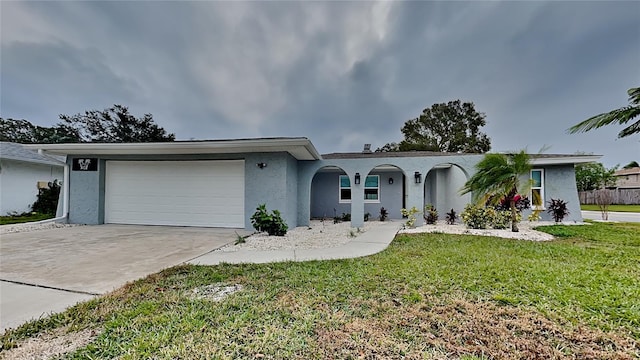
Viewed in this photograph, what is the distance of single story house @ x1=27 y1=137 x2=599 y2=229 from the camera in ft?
29.2

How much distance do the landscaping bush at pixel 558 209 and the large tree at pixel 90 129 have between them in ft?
104

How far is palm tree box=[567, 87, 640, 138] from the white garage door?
10361 millimetres

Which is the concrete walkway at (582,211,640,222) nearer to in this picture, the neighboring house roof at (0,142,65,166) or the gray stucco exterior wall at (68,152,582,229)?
the gray stucco exterior wall at (68,152,582,229)

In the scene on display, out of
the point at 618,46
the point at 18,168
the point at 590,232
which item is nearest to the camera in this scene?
the point at 590,232

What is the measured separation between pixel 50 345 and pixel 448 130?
2977 cm

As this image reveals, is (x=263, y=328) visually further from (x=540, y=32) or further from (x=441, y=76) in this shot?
(x=441, y=76)

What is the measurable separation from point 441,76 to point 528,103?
4440mm

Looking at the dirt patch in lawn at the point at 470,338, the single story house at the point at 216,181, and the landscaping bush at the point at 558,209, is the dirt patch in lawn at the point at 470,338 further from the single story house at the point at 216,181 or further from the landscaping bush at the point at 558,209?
the landscaping bush at the point at 558,209

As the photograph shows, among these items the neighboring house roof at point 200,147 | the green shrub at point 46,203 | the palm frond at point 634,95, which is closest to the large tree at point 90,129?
the green shrub at point 46,203

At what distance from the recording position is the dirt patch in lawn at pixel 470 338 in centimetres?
204

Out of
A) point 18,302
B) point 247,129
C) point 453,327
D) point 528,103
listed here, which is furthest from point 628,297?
point 247,129

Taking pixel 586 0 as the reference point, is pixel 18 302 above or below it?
below

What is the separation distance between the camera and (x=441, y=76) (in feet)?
41.3

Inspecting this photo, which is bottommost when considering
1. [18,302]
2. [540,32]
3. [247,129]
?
[18,302]
